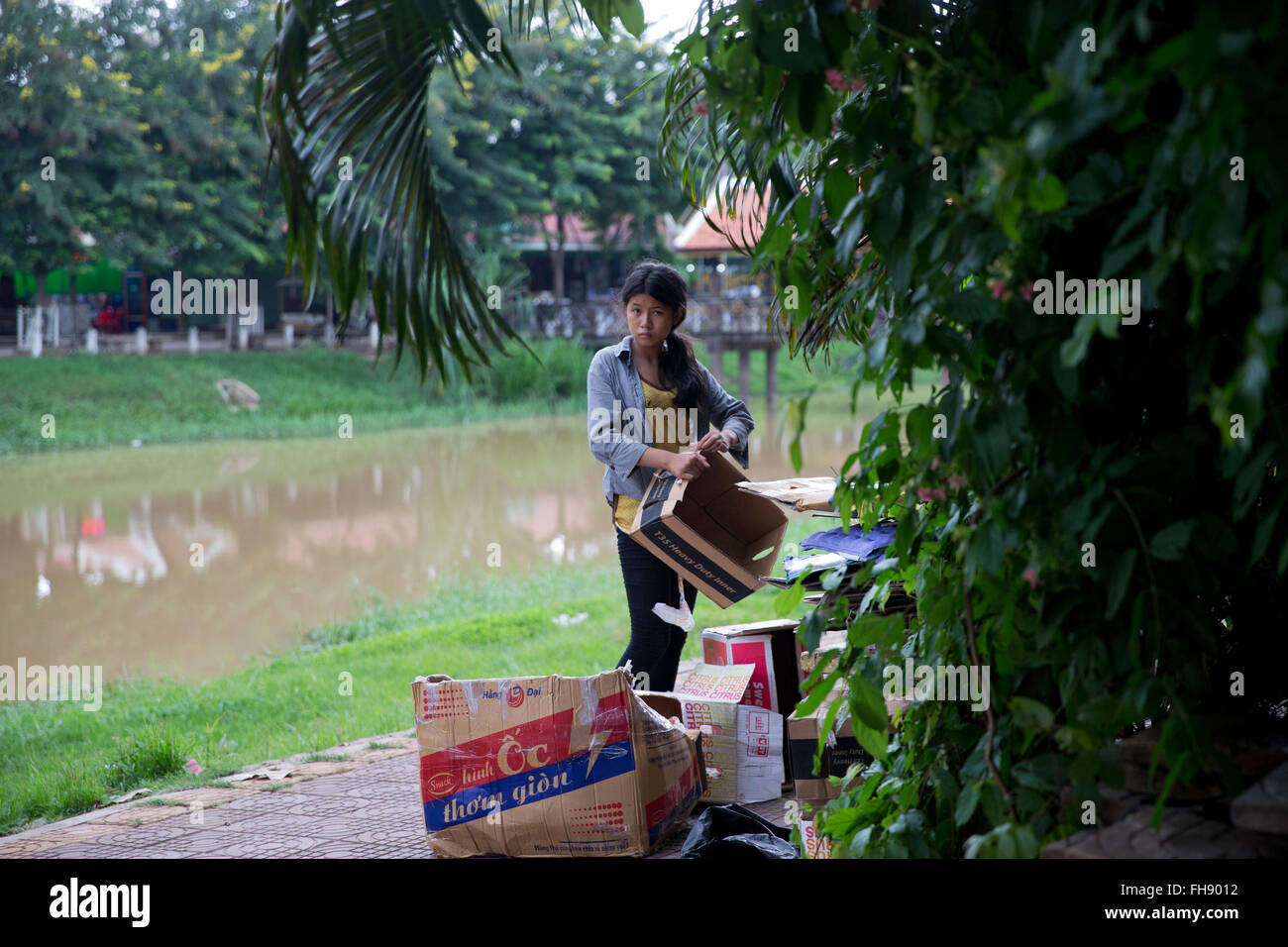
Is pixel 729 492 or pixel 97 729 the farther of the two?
pixel 97 729

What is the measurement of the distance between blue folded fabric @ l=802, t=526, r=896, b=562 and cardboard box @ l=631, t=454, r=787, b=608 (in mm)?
327

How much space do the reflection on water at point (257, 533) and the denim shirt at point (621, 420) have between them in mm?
4519

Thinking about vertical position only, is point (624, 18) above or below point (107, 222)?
below

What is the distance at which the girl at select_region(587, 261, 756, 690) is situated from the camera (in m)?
3.53

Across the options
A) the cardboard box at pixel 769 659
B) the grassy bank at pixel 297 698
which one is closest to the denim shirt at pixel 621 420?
the cardboard box at pixel 769 659

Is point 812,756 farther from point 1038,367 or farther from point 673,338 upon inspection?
point 1038,367

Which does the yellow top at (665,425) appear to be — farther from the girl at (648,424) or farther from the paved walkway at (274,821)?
the paved walkway at (274,821)

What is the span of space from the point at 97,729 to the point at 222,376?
17958 millimetres

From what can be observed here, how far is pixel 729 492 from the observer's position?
3.51 m

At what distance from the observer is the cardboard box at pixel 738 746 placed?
3.43 meters

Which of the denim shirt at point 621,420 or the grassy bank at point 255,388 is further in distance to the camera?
the grassy bank at point 255,388

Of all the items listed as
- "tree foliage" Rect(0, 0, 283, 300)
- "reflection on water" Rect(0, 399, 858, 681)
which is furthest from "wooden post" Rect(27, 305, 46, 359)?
"reflection on water" Rect(0, 399, 858, 681)
